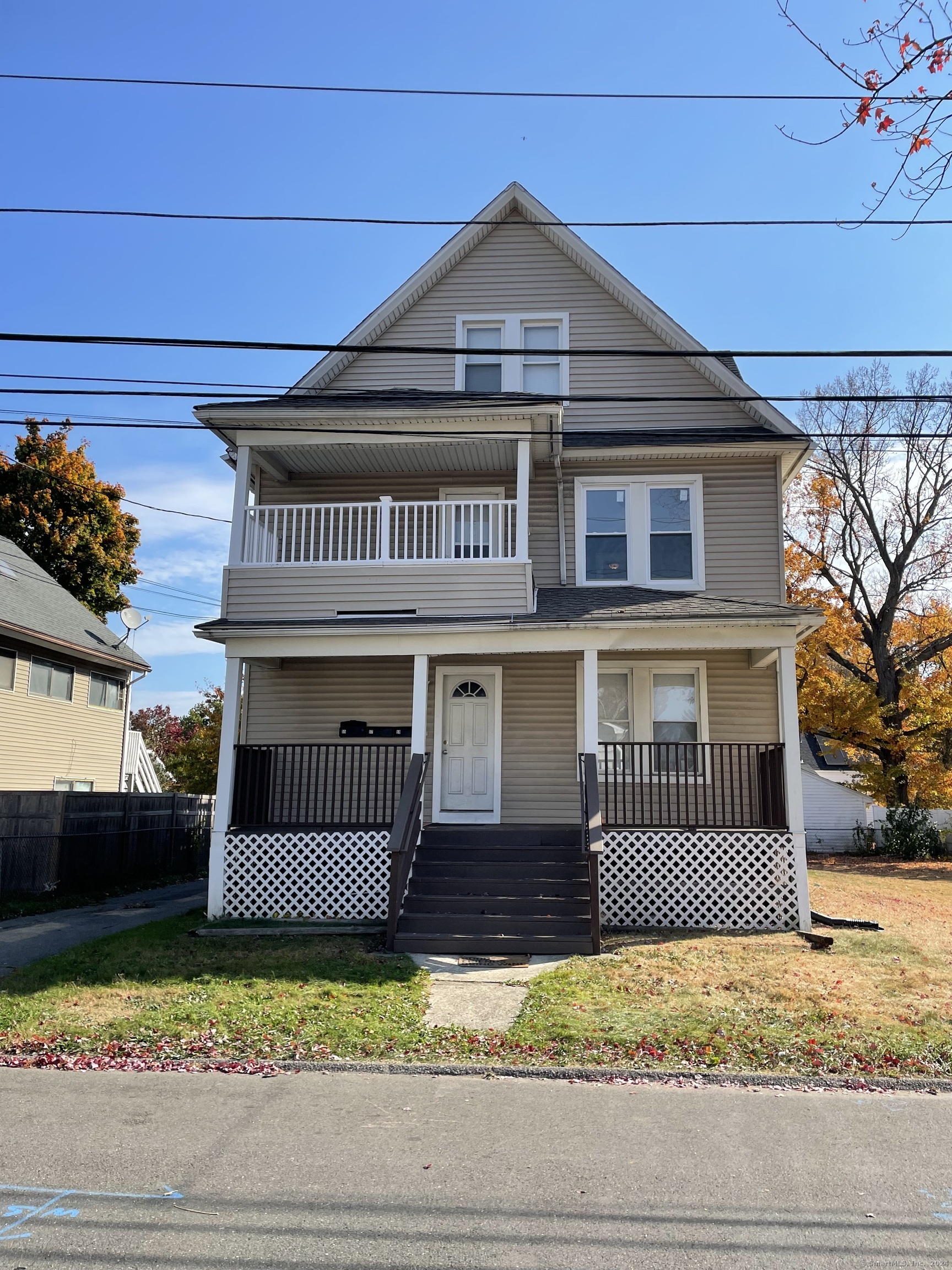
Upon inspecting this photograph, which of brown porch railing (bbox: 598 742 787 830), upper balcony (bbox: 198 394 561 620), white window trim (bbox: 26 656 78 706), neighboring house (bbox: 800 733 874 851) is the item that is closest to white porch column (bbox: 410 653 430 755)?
upper balcony (bbox: 198 394 561 620)

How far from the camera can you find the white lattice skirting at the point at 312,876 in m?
12.8

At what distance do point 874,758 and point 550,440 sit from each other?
19.6 m

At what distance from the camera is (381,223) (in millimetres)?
9930

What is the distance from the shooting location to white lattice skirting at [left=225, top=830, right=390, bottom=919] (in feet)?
41.8

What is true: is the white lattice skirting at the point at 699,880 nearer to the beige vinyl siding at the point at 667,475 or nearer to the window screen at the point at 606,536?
the beige vinyl siding at the point at 667,475

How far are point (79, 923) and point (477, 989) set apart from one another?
276 inches

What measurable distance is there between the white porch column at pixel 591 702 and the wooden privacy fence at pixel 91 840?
30.2 feet

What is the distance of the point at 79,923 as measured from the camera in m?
13.6

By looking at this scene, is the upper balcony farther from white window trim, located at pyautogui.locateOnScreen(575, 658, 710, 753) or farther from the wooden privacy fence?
the wooden privacy fence

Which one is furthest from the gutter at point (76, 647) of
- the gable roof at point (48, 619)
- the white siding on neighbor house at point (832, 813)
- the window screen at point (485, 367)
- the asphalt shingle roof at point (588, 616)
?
the white siding on neighbor house at point (832, 813)

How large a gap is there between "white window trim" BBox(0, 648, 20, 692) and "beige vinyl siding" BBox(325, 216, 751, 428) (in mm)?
10132

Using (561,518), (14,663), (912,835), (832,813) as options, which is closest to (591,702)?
(561,518)

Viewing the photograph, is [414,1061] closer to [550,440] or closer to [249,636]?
[249,636]

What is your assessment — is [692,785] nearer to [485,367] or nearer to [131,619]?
[485,367]
